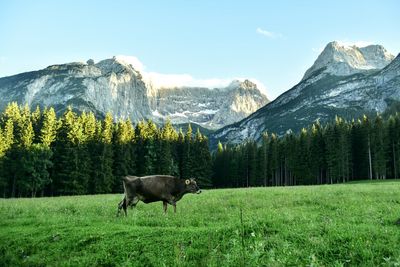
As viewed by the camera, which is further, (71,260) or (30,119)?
(30,119)

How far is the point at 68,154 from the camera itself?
71625mm

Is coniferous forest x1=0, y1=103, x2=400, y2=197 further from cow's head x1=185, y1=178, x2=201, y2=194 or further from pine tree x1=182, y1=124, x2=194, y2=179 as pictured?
cow's head x1=185, y1=178, x2=201, y2=194

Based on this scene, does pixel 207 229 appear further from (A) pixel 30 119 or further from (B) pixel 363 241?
(A) pixel 30 119

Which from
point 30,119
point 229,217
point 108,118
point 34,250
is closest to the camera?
point 34,250

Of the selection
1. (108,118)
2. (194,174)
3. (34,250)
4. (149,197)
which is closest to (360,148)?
(194,174)

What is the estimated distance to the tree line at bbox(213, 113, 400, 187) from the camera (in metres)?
89.7

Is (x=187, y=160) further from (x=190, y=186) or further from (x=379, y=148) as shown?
(x=190, y=186)

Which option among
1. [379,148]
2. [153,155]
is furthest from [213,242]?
[379,148]

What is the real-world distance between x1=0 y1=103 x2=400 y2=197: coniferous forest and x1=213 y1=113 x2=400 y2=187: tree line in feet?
0.70

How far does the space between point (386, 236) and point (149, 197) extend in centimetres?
1263

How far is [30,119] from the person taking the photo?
78.3m

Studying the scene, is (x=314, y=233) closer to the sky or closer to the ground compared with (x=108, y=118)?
closer to the ground

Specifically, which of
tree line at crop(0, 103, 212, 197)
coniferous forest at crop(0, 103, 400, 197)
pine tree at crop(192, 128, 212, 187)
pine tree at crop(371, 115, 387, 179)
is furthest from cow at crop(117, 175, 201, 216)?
pine tree at crop(192, 128, 212, 187)

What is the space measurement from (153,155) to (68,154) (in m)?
24.0
